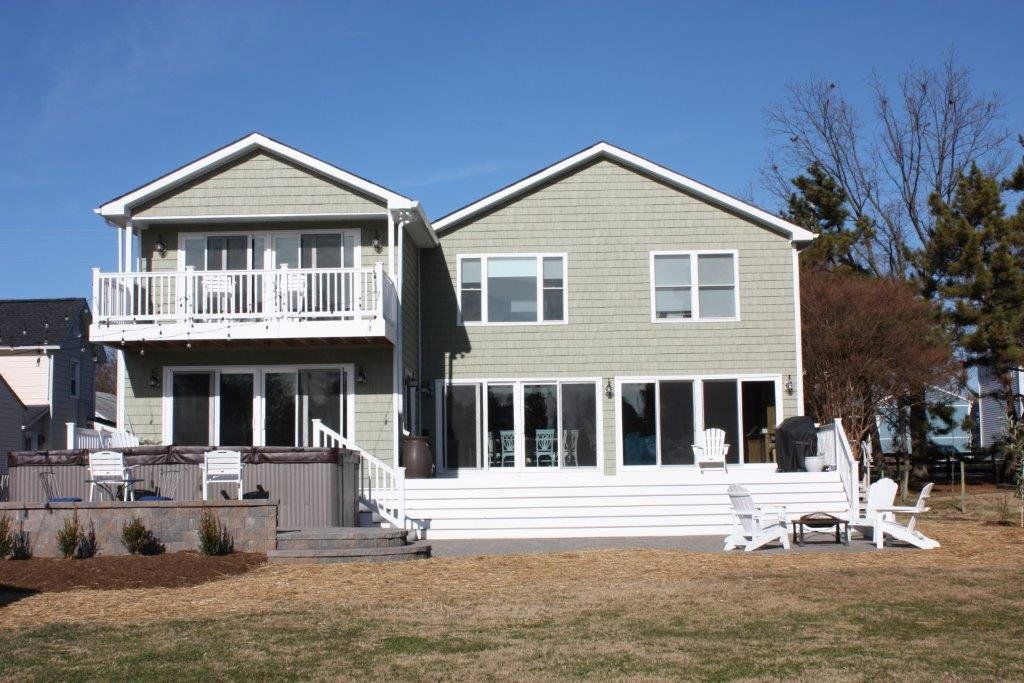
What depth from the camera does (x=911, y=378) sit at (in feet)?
89.5

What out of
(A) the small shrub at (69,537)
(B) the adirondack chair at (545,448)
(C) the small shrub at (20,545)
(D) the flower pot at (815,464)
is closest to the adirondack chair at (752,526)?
(D) the flower pot at (815,464)

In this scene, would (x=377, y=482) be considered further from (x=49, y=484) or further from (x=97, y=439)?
(x=49, y=484)

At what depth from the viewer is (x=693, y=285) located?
22.8m

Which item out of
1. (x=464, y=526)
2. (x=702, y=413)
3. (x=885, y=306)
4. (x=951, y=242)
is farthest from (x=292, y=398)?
(x=951, y=242)

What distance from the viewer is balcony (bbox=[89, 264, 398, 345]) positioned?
1898 cm

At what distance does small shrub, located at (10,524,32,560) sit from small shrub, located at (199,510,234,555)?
219 centimetres

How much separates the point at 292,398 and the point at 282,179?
3.91 metres

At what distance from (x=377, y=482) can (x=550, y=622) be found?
883 cm

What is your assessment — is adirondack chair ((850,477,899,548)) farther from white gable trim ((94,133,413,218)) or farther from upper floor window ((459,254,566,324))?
white gable trim ((94,133,413,218))

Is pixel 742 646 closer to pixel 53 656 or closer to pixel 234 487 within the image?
pixel 53 656

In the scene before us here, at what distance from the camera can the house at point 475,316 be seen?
2000cm

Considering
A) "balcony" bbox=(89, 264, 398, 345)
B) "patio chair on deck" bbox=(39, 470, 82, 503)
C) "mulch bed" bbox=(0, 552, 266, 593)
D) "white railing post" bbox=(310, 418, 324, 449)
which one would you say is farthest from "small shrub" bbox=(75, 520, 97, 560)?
"balcony" bbox=(89, 264, 398, 345)

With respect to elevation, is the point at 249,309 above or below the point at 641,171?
below

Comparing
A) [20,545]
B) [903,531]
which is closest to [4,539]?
[20,545]
